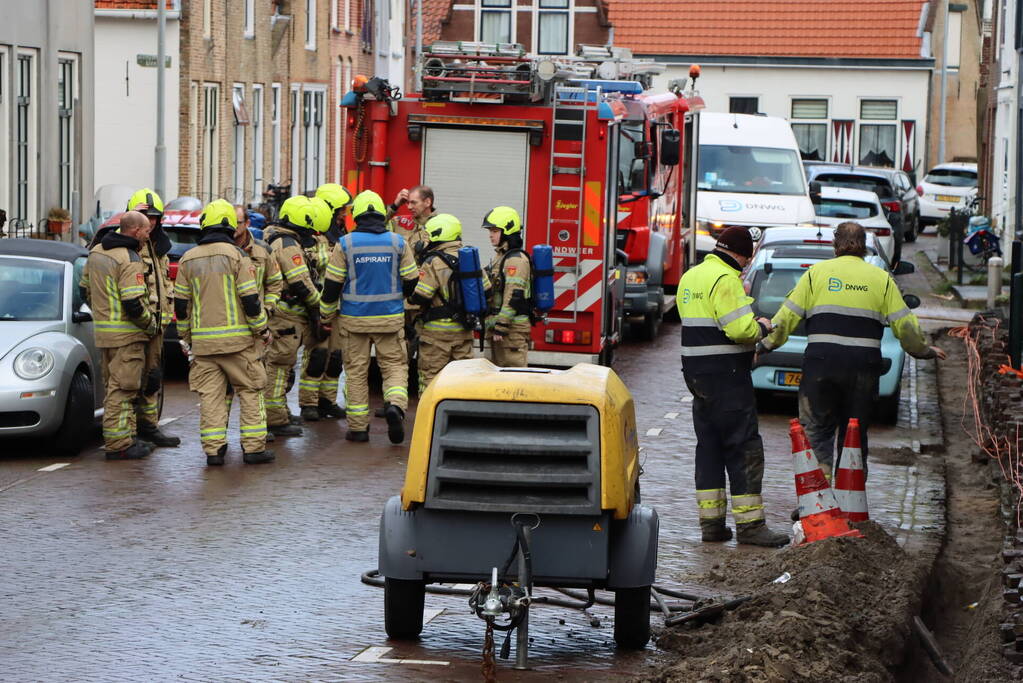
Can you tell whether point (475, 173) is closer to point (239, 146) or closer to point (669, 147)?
point (669, 147)

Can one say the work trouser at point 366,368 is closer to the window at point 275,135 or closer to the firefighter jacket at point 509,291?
the firefighter jacket at point 509,291

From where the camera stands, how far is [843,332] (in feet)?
35.2

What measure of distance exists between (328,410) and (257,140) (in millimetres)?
24540

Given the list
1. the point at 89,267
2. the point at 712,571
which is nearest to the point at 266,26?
the point at 89,267

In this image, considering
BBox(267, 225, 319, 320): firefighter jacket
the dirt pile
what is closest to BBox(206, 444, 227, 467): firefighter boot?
BBox(267, 225, 319, 320): firefighter jacket

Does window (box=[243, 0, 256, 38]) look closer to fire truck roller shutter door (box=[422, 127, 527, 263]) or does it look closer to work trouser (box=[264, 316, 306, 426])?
fire truck roller shutter door (box=[422, 127, 527, 263])

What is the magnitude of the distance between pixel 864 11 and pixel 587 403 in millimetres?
50152

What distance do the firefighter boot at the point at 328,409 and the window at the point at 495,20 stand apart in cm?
4046

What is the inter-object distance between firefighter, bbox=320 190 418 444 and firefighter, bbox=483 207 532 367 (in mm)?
886

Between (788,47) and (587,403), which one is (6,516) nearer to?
(587,403)

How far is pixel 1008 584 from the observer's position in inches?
304

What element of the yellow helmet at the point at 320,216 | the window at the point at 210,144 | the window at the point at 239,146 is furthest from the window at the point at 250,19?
the yellow helmet at the point at 320,216

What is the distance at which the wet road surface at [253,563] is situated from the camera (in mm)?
7652

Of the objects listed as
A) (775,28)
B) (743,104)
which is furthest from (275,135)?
(775,28)
